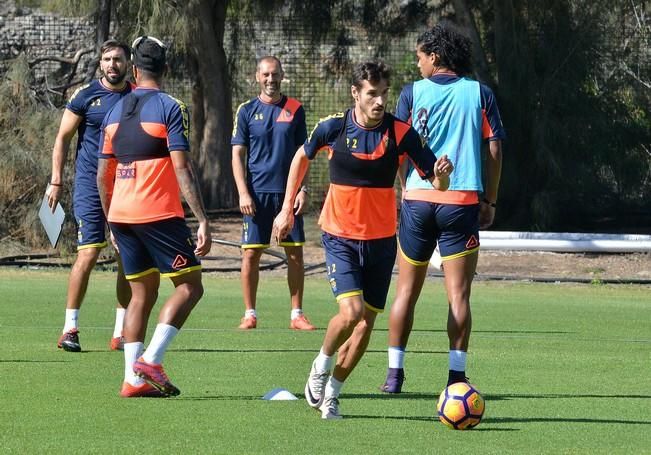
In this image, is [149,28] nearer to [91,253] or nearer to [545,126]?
[545,126]

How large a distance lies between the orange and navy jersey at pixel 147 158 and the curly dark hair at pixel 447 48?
1.57 meters

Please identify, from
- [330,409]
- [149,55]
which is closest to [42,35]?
[149,55]

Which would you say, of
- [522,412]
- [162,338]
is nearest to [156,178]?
[162,338]

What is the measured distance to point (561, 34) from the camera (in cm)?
2178

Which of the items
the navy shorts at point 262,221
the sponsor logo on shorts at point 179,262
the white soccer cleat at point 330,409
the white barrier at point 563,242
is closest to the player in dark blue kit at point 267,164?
the navy shorts at point 262,221

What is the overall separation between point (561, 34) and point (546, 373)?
1325cm

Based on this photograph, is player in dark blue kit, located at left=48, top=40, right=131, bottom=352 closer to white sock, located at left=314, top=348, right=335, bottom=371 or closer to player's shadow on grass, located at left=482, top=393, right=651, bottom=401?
white sock, located at left=314, top=348, right=335, bottom=371

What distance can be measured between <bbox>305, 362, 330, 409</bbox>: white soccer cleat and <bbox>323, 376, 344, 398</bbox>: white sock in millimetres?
41

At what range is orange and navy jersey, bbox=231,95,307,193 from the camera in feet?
40.4

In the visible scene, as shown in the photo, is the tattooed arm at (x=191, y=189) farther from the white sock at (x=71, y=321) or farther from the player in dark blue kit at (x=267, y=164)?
the player in dark blue kit at (x=267, y=164)

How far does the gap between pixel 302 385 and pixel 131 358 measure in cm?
121

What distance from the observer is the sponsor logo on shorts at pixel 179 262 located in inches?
313

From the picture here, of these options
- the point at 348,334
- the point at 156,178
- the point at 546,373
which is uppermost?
the point at 156,178

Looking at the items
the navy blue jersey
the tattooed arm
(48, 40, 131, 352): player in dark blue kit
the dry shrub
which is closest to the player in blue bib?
the tattooed arm
